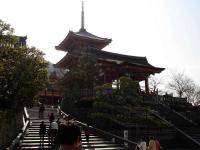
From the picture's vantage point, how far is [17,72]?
18.5 meters

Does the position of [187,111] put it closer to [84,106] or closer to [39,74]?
[84,106]

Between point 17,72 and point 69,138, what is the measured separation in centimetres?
1479

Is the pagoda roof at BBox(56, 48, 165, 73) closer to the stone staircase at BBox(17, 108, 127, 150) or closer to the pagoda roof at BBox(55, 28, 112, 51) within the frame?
the pagoda roof at BBox(55, 28, 112, 51)

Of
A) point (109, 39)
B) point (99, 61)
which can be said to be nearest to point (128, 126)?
point (99, 61)

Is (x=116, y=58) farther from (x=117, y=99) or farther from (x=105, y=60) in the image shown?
(x=117, y=99)

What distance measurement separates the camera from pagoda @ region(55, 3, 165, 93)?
125ft

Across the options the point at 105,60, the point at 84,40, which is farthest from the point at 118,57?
the point at 105,60

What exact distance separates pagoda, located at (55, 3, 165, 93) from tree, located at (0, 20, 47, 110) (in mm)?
16702

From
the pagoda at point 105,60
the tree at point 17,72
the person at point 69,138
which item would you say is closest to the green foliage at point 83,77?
the pagoda at point 105,60

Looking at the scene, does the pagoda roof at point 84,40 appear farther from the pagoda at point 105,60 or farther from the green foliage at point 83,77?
the green foliage at point 83,77

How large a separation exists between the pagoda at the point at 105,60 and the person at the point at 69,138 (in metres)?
32.0

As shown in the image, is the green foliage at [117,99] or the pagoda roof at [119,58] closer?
the green foliage at [117,99]

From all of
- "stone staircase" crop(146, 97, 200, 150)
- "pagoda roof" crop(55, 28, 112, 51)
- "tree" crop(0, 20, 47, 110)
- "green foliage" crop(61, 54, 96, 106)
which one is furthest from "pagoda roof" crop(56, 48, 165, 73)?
"tree" crop(0, 20, 47, 110)

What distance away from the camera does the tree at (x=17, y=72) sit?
1816 centimetres
